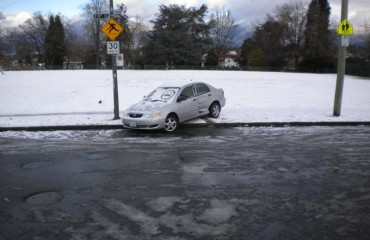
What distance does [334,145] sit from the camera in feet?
33.0

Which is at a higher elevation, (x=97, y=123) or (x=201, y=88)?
(x=201, y=88)

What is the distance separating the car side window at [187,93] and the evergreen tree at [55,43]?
2905 inches

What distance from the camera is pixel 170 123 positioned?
12492 millimetres

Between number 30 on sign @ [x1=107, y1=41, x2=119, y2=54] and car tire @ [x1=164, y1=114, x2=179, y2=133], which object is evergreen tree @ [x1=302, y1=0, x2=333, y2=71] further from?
car tire @ [x1=164, y1=114, x2=179, y2=133]

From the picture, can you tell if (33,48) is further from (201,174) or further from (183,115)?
(201,174)

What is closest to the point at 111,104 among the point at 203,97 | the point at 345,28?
the point at 203,97

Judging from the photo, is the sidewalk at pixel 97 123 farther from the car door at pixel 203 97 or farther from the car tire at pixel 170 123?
the car tire at pixel 170 123

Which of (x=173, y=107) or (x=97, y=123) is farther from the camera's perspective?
(x=97, y=123)

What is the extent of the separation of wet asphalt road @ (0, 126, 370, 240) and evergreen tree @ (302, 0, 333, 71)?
195 ft

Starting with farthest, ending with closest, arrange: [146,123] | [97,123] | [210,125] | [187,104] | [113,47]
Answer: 1. [113,47]
2. [97,123]
3. [210,125]
4. [187,104]
5. [146,123]

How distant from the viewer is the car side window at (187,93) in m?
13.3

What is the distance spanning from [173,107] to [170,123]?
583mm

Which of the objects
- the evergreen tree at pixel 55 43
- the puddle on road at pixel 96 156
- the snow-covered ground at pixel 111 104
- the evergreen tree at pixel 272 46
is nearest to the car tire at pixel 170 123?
the snow-covered ground at pixel 111 104

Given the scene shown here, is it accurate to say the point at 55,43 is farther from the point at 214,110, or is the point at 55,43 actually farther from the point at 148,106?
the point at 148,106
